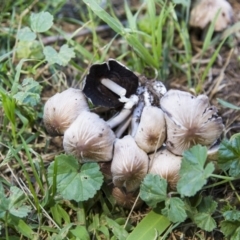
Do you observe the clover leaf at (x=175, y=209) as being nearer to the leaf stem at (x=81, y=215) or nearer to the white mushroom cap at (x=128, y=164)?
the white mushroom cap at (x=128, y=164)

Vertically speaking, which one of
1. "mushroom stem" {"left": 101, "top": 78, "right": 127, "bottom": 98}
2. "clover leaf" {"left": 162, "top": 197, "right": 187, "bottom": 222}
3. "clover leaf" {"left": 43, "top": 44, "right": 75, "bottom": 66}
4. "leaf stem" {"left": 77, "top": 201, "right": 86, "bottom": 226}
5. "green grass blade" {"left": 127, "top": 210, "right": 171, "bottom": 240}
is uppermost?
"clover leaf" {"left": 43, "top": 44, "right": 75, "bottom": 66}

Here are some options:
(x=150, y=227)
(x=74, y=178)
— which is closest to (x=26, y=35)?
(x=74, y=178)

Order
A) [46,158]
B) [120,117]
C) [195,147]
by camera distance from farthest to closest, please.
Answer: [46,158] → [120,117] → [195,147]

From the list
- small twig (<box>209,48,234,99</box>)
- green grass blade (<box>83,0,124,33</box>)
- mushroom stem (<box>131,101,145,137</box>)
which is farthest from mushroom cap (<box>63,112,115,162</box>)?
small twig (<box>209,48,234,99</box>)

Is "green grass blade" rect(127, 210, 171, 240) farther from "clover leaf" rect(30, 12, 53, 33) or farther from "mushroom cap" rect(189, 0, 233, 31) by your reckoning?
"mushroom cap" rect(189, 0, 233, 31)

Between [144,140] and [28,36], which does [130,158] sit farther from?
[28,36]

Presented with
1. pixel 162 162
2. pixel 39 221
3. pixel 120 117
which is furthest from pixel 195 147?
pixel 39 221

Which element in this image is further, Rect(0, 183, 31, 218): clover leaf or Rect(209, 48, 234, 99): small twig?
Rect(209, 48, 234, 99): small twig
